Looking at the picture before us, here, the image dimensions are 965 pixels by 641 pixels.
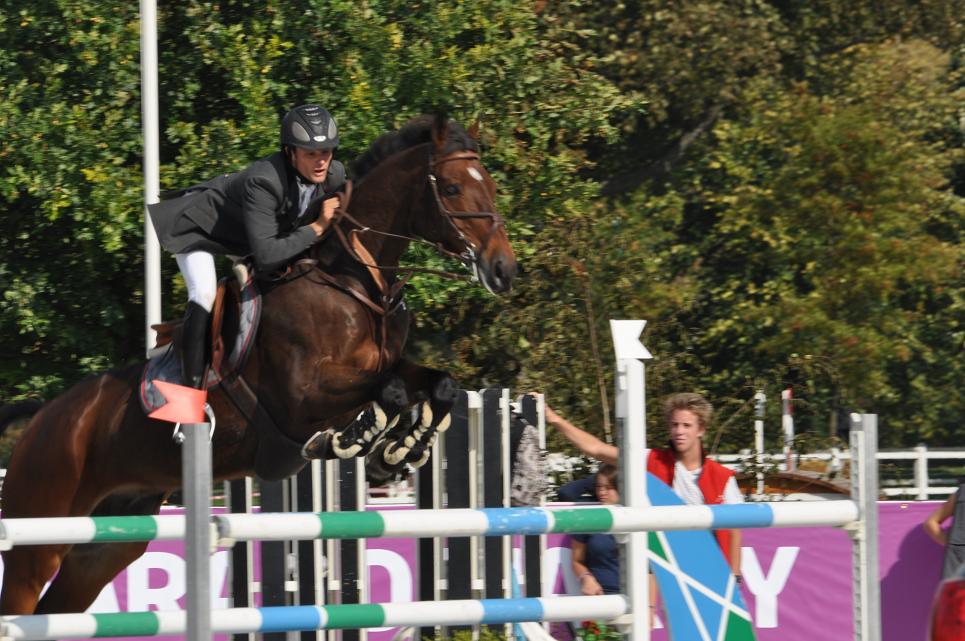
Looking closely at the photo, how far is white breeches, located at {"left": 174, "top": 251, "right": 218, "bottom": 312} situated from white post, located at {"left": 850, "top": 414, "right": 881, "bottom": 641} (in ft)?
7.49

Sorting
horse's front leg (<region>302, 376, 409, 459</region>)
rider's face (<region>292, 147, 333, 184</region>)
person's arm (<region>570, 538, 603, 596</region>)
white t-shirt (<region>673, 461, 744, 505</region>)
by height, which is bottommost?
person's arm (<region>570, 538, 603, 596</region>)

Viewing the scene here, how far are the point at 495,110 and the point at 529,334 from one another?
180cm

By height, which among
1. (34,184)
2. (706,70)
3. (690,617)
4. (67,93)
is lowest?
(690,617)

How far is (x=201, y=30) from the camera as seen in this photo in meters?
11.4

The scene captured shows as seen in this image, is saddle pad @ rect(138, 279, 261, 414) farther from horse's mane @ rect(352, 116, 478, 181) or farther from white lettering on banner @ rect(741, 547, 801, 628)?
white lettering on banner @ rect(741, 547, 801, 628)

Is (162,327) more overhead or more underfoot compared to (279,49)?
more underfoot

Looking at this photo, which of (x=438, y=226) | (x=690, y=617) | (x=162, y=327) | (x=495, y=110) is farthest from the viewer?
(x=495, y=110)

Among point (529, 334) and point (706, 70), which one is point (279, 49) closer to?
point (529, 334)

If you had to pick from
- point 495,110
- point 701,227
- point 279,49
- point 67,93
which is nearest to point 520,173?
point 495,110

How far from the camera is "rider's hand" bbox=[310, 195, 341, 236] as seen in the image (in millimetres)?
5284

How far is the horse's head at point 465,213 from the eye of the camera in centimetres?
495

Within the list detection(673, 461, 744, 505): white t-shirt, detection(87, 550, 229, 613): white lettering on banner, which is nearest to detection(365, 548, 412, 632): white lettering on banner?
detection(87, 550, 229, 613): white lettering on banner

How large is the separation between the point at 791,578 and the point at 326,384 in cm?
314

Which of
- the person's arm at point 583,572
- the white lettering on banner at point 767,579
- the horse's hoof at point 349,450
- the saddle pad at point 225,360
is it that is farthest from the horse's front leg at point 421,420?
the white lettering on banner at point 767,579
